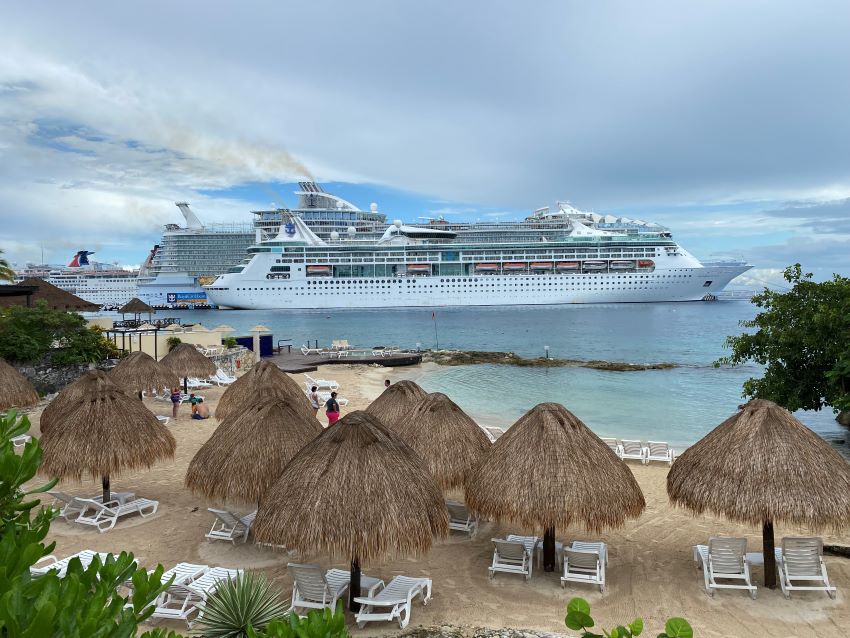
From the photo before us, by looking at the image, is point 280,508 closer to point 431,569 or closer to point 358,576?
point 358,576

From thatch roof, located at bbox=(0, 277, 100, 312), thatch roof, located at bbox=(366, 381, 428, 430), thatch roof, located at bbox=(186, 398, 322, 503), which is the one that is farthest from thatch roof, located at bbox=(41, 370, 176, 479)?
thatch roof, located at bbox=(0, 277, 100, 312)

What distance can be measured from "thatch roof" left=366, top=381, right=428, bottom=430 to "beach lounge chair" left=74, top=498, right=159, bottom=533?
3126 mm

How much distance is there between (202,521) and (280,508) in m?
2.95

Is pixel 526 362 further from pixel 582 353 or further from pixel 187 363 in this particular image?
pixel 187 363

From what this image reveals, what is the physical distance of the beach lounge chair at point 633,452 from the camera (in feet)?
35.4

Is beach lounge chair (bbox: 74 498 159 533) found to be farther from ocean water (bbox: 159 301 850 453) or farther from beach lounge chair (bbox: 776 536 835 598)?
ocean water (bbox: 159 301 850 453)

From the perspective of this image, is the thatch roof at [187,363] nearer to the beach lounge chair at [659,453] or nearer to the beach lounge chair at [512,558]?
the beach lounge chair at [659,453]

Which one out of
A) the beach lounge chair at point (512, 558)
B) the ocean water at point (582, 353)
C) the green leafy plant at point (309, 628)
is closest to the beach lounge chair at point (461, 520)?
the beach lounge chair at point (512, 558)

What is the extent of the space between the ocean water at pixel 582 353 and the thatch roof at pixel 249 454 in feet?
30.7

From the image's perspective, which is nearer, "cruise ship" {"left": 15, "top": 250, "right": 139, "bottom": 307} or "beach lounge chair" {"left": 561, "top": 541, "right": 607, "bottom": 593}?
"beach lounge chair" {"left": 561, "top": 541, "right": 607, "bottom": 593}

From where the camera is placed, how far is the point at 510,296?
64625mm

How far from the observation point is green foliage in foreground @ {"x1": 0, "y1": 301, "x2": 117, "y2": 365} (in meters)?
14.4

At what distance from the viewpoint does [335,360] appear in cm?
2578

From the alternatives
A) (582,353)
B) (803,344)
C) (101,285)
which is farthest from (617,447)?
(101,285)
